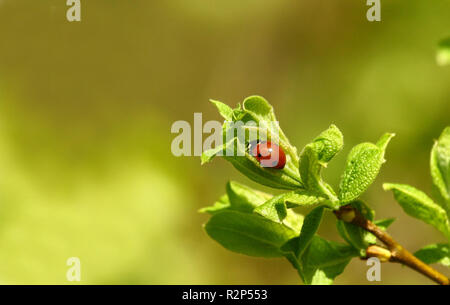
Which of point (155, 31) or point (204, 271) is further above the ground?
point (155, 31)

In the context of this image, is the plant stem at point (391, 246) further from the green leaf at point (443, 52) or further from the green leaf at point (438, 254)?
the green leaf at point (443, 52)

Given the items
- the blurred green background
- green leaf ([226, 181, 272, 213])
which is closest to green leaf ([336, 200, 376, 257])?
green leaf ([226, 181, 272, 213])

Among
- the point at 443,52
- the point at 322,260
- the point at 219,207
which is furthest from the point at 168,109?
the point at 443,52
